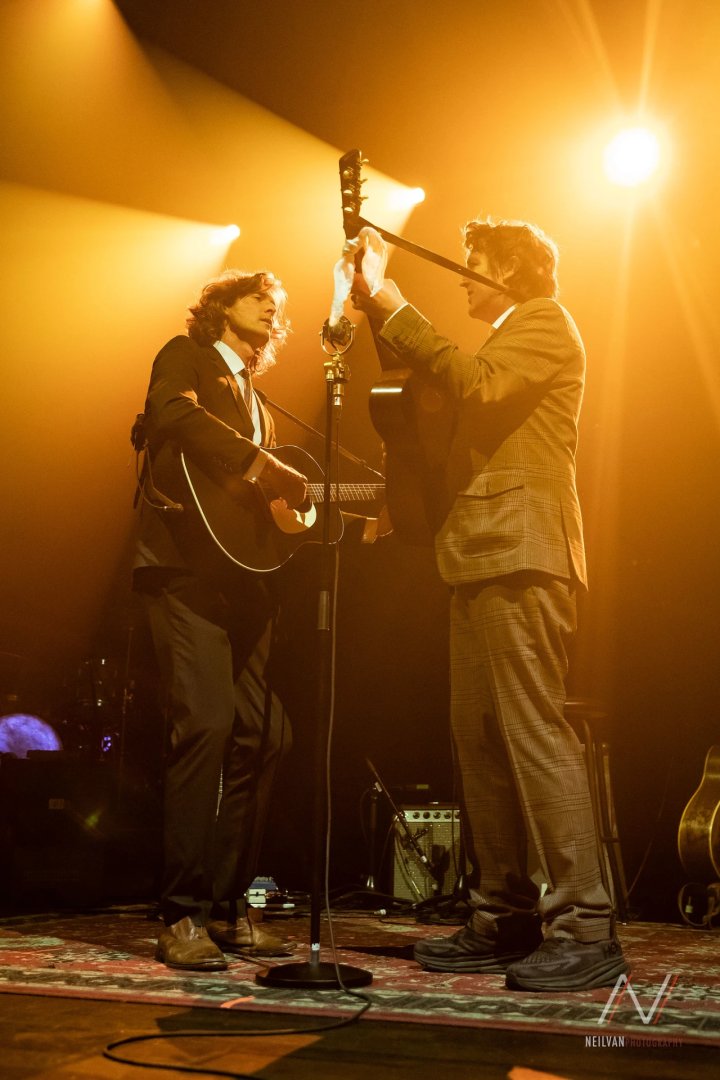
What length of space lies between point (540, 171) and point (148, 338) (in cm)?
249

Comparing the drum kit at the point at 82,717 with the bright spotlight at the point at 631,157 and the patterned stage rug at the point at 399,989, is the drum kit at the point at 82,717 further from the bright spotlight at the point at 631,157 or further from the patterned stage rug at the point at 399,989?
the bright spotlight at the point at 631,157

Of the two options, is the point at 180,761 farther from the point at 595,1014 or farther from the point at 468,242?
the point at 468,242

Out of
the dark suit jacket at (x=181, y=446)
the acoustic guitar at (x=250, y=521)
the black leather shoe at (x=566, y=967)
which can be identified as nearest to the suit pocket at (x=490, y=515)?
the acoustic guitar at (x=250, y=521)

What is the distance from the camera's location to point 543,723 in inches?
91.9

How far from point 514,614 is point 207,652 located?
88cm

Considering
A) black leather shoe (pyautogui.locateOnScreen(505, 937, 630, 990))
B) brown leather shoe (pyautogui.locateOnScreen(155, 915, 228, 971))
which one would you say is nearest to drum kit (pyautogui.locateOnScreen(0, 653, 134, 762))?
brown leather shoe (pyautogui.locateOnScreen(155, 915, 228, 971))

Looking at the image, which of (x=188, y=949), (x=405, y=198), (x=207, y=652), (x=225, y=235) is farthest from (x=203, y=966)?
(x=225, y=235)

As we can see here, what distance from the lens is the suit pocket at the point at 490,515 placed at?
2.42 m

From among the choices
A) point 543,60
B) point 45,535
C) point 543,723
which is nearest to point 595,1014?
point 543,723

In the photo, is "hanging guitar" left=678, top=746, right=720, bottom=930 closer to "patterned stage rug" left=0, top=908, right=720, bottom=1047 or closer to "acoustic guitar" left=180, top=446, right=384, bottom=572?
"patterned stage rug" left=0, top=908, right=720, bottom=1047

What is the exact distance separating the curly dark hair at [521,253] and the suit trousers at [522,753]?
94cm

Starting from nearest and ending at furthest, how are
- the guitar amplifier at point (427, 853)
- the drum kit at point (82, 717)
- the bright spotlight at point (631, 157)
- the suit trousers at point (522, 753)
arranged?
the suit trousers at point (522, 753) → the guitar amplifier at point (427, 853) → the bright spotlight at point (631, 157) → the drum kit at point (82, 717)

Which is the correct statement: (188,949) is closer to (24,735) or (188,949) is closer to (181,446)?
(181,446)

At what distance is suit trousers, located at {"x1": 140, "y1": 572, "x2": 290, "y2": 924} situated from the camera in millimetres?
2520
